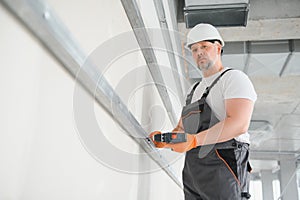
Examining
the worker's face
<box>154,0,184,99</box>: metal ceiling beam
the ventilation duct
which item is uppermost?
the ventilation duct

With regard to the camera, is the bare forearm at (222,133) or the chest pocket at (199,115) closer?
the bare forearm at (222,133)

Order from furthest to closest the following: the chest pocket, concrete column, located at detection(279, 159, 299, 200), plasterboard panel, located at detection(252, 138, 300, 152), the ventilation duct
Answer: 1. concrete column, located at detection(279, 159, 299, 200)
2. plasterboard panel, located at detection(252, 138, 300, 152)
3. the ventilation duct
4. the chest pocket

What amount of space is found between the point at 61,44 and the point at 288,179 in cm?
753

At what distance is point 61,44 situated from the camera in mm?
662

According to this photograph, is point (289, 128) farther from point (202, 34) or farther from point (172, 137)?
point (172, 137)

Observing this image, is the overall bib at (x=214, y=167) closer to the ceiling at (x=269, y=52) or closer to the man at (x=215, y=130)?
the man at (x=215, y=130)

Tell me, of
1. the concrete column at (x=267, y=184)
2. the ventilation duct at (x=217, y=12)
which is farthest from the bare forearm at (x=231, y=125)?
the concrete column at (x=267, y=184)

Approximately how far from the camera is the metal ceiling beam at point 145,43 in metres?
1.33

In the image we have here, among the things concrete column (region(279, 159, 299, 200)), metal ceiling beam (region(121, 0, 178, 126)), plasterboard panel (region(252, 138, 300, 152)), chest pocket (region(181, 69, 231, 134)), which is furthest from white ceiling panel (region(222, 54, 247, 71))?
concrete column (region(279, 159, 299, 200))

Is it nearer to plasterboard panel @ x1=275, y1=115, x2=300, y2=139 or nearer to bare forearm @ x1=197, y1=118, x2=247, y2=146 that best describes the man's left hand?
bare forearm @ x1=197, y1=118, x2=247, y2=146

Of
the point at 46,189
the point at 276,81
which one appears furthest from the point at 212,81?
the point at 276,81

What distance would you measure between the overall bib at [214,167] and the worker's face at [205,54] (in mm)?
137

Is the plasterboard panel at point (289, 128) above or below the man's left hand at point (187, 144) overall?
above

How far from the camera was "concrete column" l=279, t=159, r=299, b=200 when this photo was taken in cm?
698
